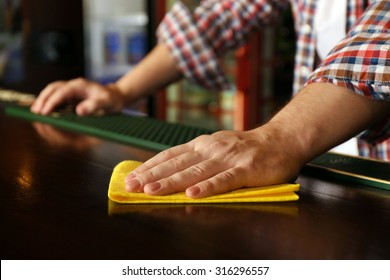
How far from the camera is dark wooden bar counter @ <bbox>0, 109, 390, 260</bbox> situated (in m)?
0.58

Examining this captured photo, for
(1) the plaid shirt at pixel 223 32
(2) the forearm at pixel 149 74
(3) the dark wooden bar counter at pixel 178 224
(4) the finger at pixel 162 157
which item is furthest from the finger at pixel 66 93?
(4) the finger at pixel 162 157

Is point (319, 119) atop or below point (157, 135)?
atop

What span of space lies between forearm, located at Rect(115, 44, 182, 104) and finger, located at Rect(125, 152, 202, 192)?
94 centimetres

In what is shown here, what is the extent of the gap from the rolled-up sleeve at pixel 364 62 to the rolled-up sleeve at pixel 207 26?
2.64 feet

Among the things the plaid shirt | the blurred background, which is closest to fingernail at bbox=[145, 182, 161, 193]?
the plaid shirt

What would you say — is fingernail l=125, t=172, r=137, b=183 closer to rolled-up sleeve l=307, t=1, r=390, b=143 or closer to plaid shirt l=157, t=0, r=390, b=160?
rolled-up sleeve l=307, t=1, r=390, b=143

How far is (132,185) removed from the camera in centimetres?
77

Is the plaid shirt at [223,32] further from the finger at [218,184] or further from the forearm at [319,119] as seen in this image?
the finger at [218,184]

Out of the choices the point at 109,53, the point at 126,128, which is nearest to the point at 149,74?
the point at 126,128

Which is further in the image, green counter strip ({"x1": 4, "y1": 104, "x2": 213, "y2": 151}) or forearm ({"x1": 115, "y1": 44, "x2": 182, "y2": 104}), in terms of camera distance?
forearm ({"x1": 115, "y1": 44, "x2": 182, "y2": 104})

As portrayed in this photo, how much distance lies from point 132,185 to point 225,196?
5.2 inches

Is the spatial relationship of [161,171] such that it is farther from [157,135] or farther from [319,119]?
[157,135]

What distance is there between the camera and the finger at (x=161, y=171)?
0.78 metres

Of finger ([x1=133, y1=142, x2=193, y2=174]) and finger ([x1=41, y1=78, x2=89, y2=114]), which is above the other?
finger ([x1=133, y1=142, x2=193, y2=174])
